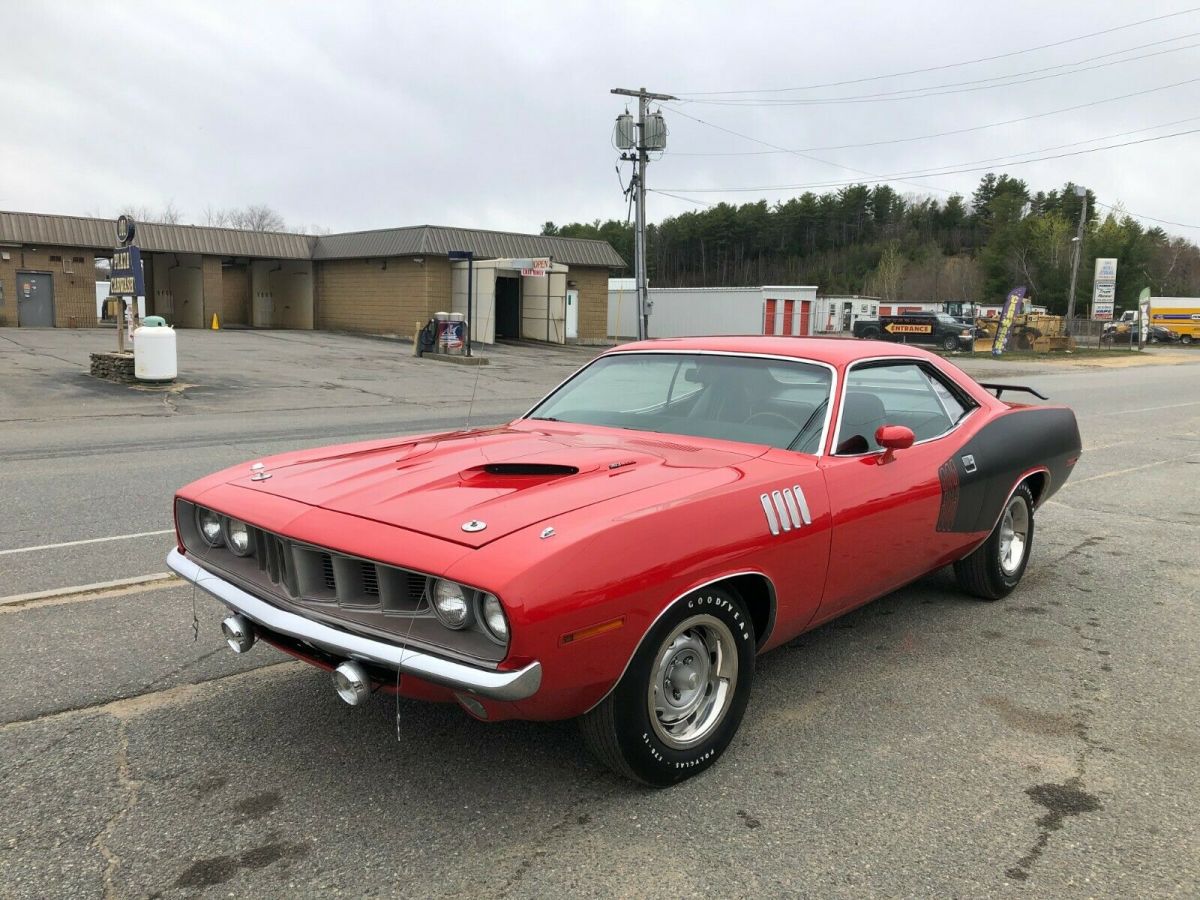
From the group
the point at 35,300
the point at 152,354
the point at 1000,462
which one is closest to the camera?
the point at 1000,462

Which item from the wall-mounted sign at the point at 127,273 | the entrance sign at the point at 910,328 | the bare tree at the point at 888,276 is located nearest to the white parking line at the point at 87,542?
the wall-mounted sign at the point at 127,273

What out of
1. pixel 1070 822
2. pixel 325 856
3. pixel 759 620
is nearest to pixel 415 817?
pixel 325 856

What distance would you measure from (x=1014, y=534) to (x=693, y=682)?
2981 millimetres

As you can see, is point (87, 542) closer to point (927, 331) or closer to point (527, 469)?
point (527, 469)

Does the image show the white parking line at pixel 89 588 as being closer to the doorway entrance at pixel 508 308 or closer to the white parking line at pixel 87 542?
the white parking line at pixel 87 542

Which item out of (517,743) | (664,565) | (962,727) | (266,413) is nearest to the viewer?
(664,565)

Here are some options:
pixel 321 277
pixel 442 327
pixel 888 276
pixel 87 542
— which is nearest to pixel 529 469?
pixel 87 542

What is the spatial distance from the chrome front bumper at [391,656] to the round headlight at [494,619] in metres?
0.09

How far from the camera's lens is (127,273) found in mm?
17281

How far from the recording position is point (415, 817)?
2.72 m

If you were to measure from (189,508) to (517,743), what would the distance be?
1.52m

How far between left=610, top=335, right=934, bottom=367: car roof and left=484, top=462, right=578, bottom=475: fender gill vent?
134cm

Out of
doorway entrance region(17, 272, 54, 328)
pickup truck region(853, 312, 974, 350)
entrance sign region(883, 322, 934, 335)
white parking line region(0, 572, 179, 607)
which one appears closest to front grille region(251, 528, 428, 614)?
white parking line region(0, 572, 179, 607)

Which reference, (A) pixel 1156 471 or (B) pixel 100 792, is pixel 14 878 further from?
(A) pixel 1156 471
